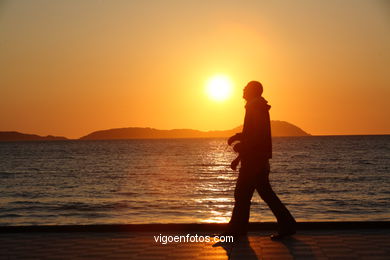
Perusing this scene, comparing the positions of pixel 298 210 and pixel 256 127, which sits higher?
pixel 256 127

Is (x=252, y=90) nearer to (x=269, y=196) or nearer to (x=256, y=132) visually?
(x=256, y=132)

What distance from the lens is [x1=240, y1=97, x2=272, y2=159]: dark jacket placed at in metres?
7.25

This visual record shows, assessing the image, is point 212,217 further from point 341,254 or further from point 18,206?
point 341,254

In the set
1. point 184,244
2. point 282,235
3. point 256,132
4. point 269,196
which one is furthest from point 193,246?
point 256,132

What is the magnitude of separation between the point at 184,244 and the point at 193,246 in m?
0.17

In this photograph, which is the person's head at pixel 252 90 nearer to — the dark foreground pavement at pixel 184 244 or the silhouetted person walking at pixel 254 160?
the silhouetted person walking at pixel 254 160

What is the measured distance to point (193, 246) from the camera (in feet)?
21.7

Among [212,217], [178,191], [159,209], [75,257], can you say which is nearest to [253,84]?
[75,257]

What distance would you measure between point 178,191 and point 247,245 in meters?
27.6

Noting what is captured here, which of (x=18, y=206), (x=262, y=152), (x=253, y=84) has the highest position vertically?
(x=253, y=84)

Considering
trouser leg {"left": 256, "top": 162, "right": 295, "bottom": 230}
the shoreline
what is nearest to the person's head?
trouser leg {"left": 256, "top": 162, "right": 295, "bottom": 230}

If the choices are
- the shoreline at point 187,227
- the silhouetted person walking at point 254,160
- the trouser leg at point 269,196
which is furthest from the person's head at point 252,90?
the shoreline at point 187,227

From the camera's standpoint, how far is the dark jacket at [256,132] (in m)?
7.25

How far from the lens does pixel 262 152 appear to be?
23.8 feet
